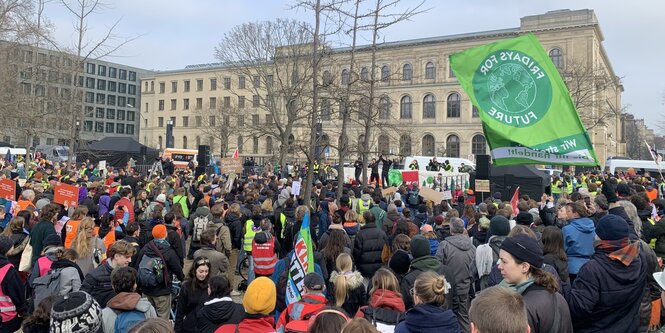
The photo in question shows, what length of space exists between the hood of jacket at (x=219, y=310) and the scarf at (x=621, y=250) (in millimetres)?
3179

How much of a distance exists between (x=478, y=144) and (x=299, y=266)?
56616mm

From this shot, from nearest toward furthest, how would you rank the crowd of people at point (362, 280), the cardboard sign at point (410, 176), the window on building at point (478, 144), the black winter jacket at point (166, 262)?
the crowd of people at point (362, 280), the black winter jacket at point (166, 262), the cardboard sign at point (410, 176), the window on building at point (478, 144)

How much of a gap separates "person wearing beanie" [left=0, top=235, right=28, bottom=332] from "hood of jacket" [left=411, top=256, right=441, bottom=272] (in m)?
4.14

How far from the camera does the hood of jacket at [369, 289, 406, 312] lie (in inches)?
161

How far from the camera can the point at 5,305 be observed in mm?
4727

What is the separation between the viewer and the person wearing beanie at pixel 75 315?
316 cm

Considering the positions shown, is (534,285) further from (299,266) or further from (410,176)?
(410,176)

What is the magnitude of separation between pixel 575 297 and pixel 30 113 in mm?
19474

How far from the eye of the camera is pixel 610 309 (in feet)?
12.4

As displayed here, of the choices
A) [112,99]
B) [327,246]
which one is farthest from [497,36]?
[112,99]

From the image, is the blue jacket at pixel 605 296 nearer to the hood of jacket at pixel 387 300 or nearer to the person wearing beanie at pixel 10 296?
the hood of jacket at pixel 387 300

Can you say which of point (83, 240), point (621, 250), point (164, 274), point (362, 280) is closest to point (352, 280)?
point (362, 280)

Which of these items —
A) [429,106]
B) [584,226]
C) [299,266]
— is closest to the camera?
[299,266]

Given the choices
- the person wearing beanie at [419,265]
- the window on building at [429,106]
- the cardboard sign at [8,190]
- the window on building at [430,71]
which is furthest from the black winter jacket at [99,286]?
the window on building at [430,71]
